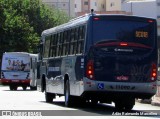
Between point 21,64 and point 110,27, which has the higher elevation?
point 110,27

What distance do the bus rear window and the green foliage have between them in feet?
190

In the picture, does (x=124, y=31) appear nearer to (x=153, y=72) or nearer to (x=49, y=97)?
(x=153, y=72)

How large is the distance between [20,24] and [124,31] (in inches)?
2411

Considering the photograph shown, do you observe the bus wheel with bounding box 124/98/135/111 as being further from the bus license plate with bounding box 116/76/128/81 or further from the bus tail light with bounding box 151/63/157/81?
the bus license plate with bounding box 116/76/128/81

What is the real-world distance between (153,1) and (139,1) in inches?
203

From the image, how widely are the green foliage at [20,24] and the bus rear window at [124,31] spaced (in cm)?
5789

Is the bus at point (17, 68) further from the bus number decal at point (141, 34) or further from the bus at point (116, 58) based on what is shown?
the bus number decal at point (141, 34)

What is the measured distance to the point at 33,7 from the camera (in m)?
98.6

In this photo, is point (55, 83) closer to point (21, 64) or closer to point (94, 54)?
point (94, 54)

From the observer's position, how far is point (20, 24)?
273ft

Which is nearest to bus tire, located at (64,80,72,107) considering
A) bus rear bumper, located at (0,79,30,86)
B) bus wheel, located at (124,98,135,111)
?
bus wheel, located at (124,98,135,111)

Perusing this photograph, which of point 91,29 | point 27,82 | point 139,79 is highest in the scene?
A: point 91,29

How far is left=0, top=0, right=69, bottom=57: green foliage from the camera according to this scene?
265ft

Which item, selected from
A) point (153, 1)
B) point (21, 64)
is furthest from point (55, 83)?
point (153, 1)
